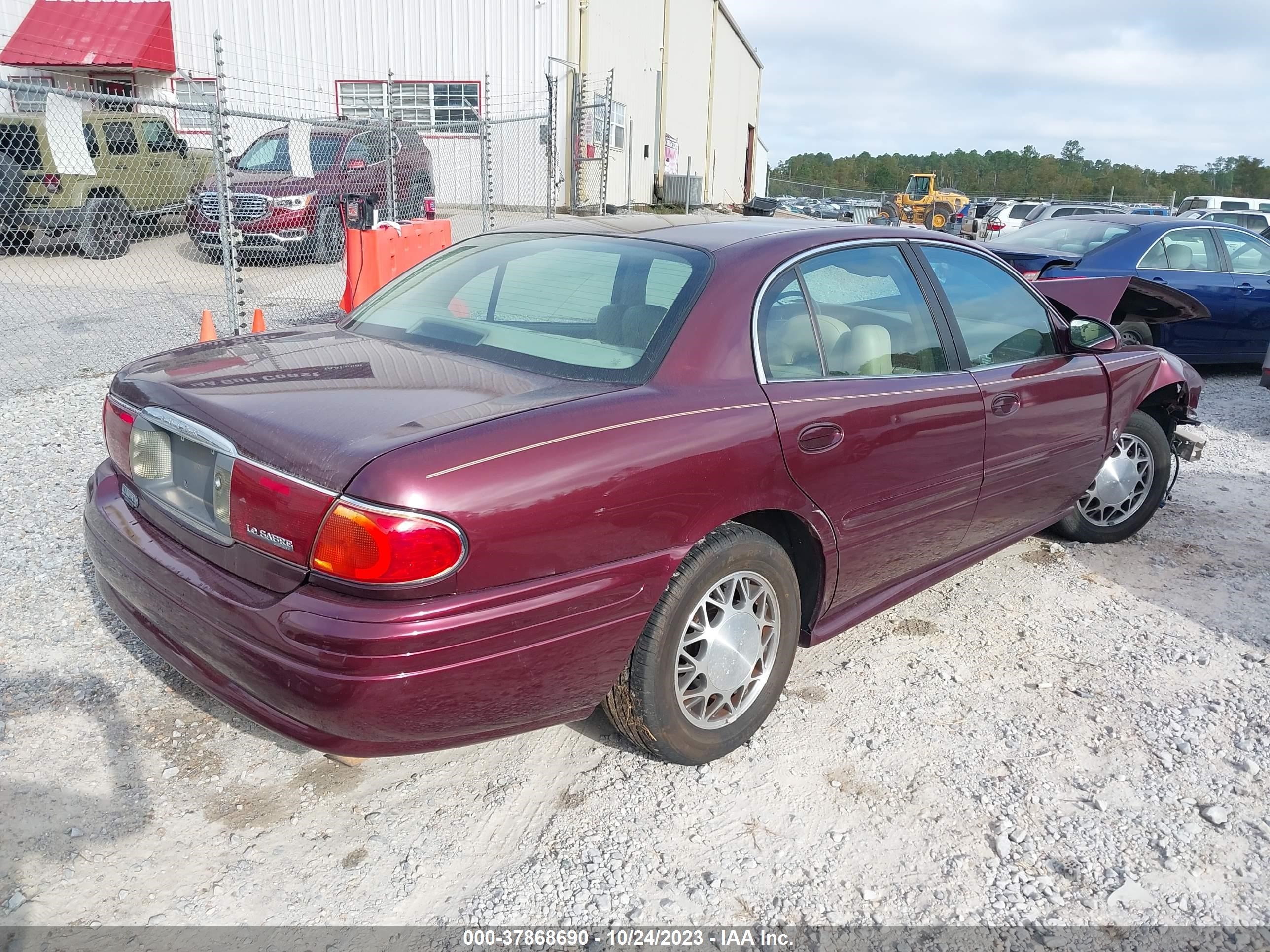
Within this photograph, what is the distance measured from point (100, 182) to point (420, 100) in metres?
9.80

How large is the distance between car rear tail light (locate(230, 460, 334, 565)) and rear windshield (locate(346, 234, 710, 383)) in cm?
80

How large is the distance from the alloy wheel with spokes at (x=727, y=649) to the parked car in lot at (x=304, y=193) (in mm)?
9428

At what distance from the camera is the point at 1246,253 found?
9.17 m

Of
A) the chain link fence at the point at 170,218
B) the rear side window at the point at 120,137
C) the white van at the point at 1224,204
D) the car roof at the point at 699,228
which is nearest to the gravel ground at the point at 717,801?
the car roof at the point at 699,228

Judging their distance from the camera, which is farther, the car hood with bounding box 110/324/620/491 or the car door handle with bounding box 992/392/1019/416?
the car door handle with bounding box 992/392/1019/416

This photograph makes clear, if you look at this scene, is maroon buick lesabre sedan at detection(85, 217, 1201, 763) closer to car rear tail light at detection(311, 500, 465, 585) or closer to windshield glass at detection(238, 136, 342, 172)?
car rear tail light at detection(311, 500, 465, 585)

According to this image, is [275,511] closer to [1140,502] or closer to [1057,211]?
[1140,502]

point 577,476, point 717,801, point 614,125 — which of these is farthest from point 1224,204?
point 577,476

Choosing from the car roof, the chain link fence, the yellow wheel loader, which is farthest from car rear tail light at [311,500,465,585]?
the yellow wheel loader

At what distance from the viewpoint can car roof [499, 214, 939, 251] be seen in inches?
125

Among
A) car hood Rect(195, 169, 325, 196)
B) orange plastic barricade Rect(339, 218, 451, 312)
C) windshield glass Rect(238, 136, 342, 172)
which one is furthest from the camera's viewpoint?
windshield glass Rect(238, 136, 342, 172)

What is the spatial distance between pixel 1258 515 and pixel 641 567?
180 inches

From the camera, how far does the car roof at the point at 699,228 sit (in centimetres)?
319

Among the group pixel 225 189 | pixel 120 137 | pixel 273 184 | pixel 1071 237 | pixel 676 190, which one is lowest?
pixel 1071 237
